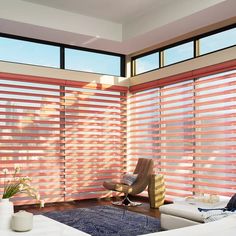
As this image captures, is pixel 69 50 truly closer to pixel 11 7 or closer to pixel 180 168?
pixel 11 7

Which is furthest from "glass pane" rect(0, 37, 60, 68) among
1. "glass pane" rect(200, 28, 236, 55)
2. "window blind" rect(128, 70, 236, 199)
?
Answer: "glass pane" rect(200, 28, 236, 55)

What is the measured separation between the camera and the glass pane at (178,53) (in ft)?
22.6

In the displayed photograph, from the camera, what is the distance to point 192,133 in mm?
6555

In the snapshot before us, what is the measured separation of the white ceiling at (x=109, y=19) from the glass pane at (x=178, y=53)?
1.77ft

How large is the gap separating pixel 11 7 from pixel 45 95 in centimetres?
189

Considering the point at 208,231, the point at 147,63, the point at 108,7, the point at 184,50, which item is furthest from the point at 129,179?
the point at 208,231

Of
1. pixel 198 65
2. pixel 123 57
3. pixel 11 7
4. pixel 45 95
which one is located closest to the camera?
pixel 11 7

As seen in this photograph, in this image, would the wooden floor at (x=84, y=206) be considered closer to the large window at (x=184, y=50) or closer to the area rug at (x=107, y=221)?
the area rug at (x=107, y=221)

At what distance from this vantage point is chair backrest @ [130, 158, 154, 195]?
6.89 meters

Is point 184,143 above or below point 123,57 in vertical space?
below

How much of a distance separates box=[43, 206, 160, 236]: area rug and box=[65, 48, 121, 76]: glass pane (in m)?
2.86

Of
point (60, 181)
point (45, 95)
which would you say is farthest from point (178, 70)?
point (60, 181)

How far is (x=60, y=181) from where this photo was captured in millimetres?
7297

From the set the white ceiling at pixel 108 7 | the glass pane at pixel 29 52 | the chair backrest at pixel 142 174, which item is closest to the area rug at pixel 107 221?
the chair backrest at pixel 142 174
